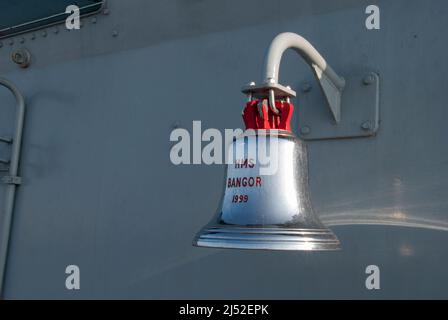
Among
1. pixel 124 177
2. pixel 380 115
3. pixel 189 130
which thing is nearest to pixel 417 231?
pixel 380 115

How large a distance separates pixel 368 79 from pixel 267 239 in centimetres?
79

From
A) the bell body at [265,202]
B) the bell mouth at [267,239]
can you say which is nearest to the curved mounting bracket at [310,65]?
the bell body at [265,202]

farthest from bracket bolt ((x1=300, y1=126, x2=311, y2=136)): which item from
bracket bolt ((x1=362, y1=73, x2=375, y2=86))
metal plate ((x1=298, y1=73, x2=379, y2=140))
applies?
bracket bolt ((x1=362, y1=73, x2=375, y2=86))

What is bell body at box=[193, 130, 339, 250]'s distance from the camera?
118cm

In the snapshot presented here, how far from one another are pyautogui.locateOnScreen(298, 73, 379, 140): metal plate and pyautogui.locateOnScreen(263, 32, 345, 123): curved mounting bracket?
0.03 meters

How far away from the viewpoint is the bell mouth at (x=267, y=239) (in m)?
1.15

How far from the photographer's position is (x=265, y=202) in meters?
1.22

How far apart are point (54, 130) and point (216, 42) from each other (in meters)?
0.90

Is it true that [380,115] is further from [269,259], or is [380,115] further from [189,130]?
[189,130]

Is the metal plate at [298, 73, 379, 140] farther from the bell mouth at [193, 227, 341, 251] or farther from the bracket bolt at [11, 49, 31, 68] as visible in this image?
the bracket bolt at [11, 49, 31, 68]

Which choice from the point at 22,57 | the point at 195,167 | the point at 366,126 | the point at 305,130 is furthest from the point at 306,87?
the point at 22,57

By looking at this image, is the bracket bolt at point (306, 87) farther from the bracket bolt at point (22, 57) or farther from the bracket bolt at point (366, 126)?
the bracket bolt at point (22, 57)

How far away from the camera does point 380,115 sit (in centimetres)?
173
